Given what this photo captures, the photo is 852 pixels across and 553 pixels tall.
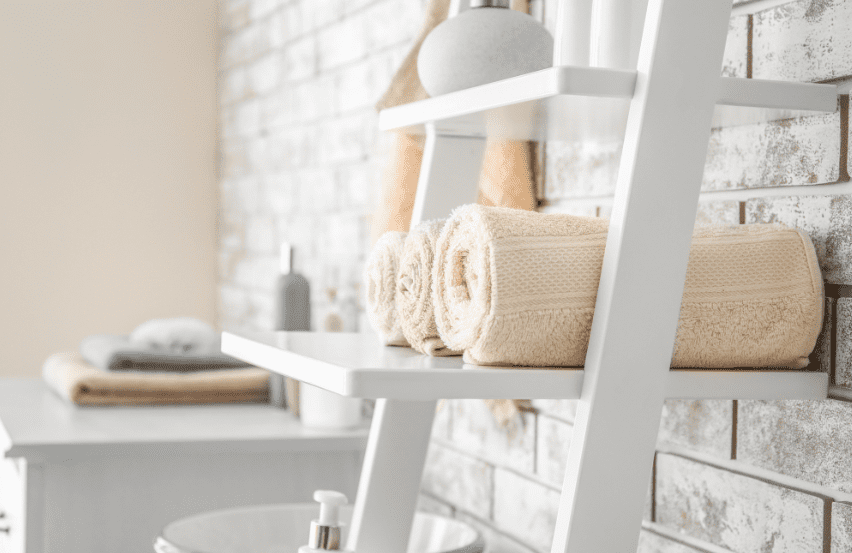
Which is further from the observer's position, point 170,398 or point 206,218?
point 206,218

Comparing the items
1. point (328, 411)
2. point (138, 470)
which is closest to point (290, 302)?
point (328, 411)

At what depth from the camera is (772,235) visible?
735 millimetres

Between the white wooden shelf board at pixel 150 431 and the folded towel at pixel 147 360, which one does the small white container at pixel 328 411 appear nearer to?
the white wooden shelf board at pixel 150 431

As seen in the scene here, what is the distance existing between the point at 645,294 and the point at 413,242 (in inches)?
8.1

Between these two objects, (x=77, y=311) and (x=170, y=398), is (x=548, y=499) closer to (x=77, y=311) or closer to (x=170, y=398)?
(x=170, y=398)

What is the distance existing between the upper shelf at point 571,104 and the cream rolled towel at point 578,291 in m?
0.09

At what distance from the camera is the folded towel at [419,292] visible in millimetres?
759

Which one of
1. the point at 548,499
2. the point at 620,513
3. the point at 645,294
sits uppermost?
the point at 645,294

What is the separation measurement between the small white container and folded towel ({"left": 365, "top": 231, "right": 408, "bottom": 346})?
0.65 meters

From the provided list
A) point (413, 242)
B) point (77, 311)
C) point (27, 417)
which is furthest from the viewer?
point (77, 311)

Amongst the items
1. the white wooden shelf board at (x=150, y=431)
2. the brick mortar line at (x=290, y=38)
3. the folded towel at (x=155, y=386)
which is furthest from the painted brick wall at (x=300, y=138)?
the white wooden shelf board at (x=150, y=431)

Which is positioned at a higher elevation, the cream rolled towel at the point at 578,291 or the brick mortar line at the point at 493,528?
the cream rolled towel at the point at 578,291

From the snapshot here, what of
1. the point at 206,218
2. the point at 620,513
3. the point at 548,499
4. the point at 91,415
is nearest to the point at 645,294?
the point at 620,513

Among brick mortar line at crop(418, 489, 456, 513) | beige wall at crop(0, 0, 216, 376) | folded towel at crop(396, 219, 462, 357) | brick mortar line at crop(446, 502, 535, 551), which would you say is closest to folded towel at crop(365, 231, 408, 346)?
folded towel at crop(396, 219, 462, 357)
